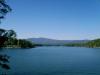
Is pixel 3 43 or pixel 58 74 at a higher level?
pixel 3 43

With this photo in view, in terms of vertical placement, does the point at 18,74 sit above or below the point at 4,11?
below

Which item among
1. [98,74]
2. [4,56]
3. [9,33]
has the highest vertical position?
[9,33]

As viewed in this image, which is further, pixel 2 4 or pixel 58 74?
pixel 58 74

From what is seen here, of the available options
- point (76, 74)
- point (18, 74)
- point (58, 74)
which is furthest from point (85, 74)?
point (18, 74)

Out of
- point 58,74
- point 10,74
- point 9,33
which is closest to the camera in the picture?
point 9,33

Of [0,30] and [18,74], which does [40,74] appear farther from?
[0,30]

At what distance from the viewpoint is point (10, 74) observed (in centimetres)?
4784

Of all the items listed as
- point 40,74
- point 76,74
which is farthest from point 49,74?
point 76,74

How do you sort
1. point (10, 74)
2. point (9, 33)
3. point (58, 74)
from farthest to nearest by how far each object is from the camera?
point (58, 74)
point (10, 74)
point (9, 33)

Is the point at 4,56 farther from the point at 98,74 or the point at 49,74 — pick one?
the point at 98,74

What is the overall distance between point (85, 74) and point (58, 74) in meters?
6.39

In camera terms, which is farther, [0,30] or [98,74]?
[98,74]

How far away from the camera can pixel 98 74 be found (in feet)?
176

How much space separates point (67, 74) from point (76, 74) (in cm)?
204
